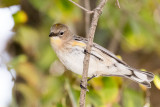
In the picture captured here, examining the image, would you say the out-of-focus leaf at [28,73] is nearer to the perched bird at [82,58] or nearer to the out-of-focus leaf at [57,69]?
the out-of-focus leaf at [57,69]

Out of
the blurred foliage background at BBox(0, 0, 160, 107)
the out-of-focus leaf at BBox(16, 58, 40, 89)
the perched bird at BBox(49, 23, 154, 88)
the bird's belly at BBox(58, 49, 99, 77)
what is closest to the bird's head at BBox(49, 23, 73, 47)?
the perched bird at BBox(49, 23, 154, 88)

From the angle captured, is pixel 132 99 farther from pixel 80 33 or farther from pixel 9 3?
pixel 80 33

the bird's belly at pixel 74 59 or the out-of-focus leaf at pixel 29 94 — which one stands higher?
the out-of-focus leaf at pixel 29 94

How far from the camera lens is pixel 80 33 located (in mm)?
5129

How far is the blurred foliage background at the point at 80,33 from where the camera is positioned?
3.44 m

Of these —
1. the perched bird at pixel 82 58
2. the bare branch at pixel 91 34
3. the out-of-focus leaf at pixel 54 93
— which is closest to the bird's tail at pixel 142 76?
the perched bird at pixel 82 58

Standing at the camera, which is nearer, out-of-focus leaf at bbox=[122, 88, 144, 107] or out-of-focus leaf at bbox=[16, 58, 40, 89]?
out-of-focus leaf at bbox=[122, 88, 144, 107]

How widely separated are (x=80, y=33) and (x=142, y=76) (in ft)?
5.72

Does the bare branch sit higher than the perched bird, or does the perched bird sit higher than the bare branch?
the perched bird

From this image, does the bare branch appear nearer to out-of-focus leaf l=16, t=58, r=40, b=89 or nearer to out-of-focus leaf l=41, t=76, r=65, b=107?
out-of-focus leaf l=41, t=76, r=65, b=107

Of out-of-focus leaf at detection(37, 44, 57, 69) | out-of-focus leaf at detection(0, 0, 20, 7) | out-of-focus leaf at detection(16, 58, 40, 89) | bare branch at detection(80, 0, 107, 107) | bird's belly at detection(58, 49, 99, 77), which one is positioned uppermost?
out-of-focus leaf at detection(37, 44, 57, 69)

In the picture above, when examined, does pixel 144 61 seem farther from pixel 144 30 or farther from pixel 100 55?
pixel 100 55

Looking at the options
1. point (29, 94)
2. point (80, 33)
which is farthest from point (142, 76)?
point (80, 33)

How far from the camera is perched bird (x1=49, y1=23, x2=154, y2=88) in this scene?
3307 mm
